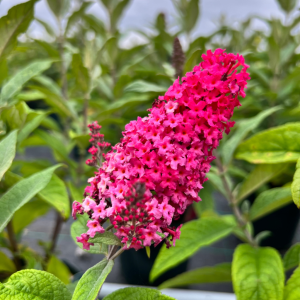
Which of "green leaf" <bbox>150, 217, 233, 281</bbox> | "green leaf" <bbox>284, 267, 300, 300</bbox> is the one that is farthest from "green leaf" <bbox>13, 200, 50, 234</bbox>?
"green leaf" <bbox>284, 267, 300, 300</bbox>

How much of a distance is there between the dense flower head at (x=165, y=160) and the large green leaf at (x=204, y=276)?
0.55 metres

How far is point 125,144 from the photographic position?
0.54 meters

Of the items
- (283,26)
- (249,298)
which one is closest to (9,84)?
(249,298)

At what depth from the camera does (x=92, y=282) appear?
1.67ft

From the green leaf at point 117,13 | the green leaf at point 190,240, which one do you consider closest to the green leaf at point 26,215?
the green leaf at point 190,240

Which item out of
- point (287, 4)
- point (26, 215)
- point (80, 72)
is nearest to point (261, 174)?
point (80, 72)

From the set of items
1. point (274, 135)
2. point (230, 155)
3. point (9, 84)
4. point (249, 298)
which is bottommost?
point (249, 298)

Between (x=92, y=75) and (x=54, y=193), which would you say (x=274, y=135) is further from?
(x=92, y=75)

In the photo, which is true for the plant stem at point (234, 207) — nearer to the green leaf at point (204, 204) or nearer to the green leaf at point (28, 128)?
the green leaf at point (204, 204)

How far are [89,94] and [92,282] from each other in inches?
35.4

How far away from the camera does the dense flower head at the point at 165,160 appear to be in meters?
0.48

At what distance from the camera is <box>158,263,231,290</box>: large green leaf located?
3.25 ft

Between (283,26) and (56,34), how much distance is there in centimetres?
122

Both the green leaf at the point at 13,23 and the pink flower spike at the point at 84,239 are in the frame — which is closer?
the pink flower spike at the point at 84,239
